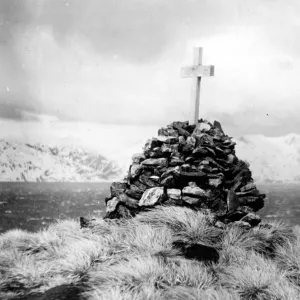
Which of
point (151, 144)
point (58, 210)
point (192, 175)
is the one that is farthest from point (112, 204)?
point (58, 210)

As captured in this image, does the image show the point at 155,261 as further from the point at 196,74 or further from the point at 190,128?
the point at 196,74

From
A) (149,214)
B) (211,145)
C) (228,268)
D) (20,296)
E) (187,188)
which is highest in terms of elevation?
(211,145)

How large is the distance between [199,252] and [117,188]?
101 inches

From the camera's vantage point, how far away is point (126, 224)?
788cm

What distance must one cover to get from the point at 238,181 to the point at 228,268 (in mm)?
2586

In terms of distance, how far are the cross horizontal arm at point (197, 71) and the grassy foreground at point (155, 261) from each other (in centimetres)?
321

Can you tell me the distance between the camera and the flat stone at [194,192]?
7.75m

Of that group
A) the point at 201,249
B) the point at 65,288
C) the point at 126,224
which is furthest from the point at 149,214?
the point at 65,288

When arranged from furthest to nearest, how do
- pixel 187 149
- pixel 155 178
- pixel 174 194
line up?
pixel 187 149 → pixel 155 178 → pixel 174 194

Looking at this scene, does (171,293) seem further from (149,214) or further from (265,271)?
(149,214)

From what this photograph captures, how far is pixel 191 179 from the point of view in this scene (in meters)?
8.01

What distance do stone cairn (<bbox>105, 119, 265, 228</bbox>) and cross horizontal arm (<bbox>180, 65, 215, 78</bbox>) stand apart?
3.72ft

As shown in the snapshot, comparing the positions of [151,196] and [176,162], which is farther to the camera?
[176,162]

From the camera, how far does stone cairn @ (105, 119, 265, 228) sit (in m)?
7.91
